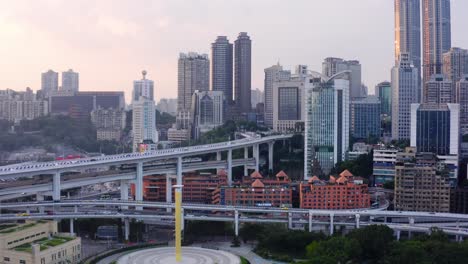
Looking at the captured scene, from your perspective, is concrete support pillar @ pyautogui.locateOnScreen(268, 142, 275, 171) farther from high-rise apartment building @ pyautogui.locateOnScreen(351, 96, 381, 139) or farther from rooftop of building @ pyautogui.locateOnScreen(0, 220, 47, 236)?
rooftop of building @ pyautogui.locateOnScreen(0, 220, 47, 236)

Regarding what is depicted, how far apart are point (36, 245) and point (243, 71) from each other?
3776 centimetres

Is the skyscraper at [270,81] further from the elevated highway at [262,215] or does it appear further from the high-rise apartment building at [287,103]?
the elevated highway at [262,215]

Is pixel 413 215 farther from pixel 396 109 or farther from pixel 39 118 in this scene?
pixel 39 118

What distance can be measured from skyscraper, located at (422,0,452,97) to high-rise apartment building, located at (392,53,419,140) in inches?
440

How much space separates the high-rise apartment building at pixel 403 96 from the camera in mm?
34000

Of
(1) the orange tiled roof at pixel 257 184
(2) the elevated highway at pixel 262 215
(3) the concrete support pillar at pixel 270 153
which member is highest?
(3) the concrete support pillar at pixel 270 153

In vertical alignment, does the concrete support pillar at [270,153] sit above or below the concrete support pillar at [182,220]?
above

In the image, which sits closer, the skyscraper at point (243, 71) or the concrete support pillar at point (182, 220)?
the concrete support pillar at point (182, 220)

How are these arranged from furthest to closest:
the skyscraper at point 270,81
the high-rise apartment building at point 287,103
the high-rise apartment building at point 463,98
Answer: the skyscraper at point 270,81, the high-rise apartment building at point 287,103, the high-rise apartment building at point 463,98

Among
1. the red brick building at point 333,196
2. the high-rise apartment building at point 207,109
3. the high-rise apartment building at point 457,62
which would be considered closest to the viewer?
the red brick building at point 333,196

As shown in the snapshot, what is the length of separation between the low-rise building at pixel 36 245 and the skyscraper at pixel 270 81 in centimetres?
3112

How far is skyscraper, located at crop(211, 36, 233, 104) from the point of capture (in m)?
48.7

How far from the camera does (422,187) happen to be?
725 inches

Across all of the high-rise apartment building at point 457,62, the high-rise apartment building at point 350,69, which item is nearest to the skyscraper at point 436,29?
the high-rise apartment building at point 350,69
